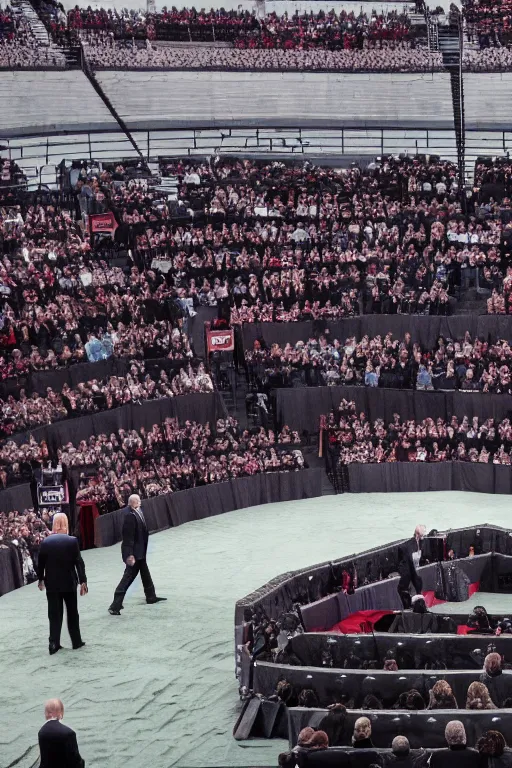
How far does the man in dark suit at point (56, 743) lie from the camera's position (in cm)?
1137

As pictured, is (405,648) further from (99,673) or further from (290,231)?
→ (290,231)

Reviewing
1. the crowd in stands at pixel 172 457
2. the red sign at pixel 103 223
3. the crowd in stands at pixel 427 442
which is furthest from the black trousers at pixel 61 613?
the red sign at pixel 103 223

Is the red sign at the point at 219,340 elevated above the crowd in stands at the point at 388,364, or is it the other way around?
the red sign at the point at 219,340

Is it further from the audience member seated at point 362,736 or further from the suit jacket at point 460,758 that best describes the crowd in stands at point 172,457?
the suit jacket at point 460,758

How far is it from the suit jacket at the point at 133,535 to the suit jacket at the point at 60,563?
1.97 meters

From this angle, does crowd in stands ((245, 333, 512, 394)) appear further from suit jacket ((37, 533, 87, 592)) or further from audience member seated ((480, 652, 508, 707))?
audience member seated ((480, 652, 508, 707))

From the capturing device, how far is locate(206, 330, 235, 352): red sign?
36125 millimetres

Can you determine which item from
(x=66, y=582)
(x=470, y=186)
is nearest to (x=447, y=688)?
(x=66, y=582)

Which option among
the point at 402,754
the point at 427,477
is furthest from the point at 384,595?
the point at 427,477

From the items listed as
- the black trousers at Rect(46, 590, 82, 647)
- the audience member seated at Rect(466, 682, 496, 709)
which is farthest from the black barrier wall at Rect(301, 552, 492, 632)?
the audience member seated at Rect(466, 682, 496, 709)

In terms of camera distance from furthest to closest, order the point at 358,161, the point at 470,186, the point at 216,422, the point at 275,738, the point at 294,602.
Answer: the point at 358,161 < the point at 470,186 < the point at 216,422 < the point at 294,602 < the point at 275,738

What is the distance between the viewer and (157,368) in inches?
1330

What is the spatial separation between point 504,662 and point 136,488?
14.4 metres

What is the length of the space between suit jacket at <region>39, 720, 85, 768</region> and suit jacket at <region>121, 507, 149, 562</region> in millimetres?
7701
